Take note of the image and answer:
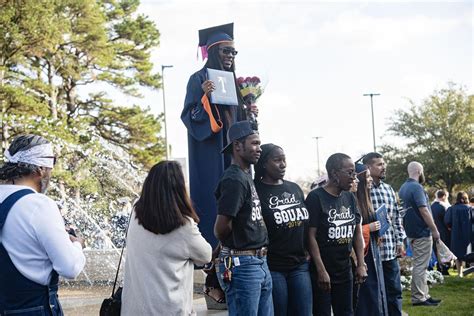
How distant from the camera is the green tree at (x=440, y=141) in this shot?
139ft

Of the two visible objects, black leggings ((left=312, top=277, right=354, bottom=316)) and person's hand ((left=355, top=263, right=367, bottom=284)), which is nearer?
black leggings ((left=312, top=277, right=354, bottom=316))

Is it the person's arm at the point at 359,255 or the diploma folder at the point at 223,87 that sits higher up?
the diploma folder at the point at 223,87

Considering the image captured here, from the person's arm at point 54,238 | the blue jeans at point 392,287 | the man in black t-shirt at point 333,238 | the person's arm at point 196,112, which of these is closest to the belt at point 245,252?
the man in black t-shirt at point 333,238

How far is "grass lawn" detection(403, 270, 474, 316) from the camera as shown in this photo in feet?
28.6

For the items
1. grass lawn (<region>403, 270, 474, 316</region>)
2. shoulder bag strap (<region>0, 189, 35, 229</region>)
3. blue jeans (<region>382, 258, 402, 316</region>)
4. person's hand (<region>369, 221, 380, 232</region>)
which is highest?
shoulder bag strap (<region>0, 189, 35, 229</region>)

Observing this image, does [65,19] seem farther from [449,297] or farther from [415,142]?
[415,142]

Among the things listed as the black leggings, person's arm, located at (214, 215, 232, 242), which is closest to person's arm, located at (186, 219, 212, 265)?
person's arm, located at (214, 215, 232, 242)

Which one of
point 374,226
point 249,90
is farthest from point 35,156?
point 374,226

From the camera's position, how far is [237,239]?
4746 mm

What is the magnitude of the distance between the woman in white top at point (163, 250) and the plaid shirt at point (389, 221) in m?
3.64

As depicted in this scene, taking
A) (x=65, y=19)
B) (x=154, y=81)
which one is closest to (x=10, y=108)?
(x=65, y=19)

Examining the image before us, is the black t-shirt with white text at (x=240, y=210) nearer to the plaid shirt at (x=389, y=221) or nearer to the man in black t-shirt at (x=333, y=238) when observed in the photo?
the man in black t-shirt at (x=333, y=238)

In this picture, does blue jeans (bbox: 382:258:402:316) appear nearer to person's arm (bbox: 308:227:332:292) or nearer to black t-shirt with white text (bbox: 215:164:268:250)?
person's arm (bbox: 308:227:332:292)

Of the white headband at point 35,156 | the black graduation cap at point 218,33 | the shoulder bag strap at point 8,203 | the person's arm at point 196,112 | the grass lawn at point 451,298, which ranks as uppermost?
the black graduation cap at point 218,33
